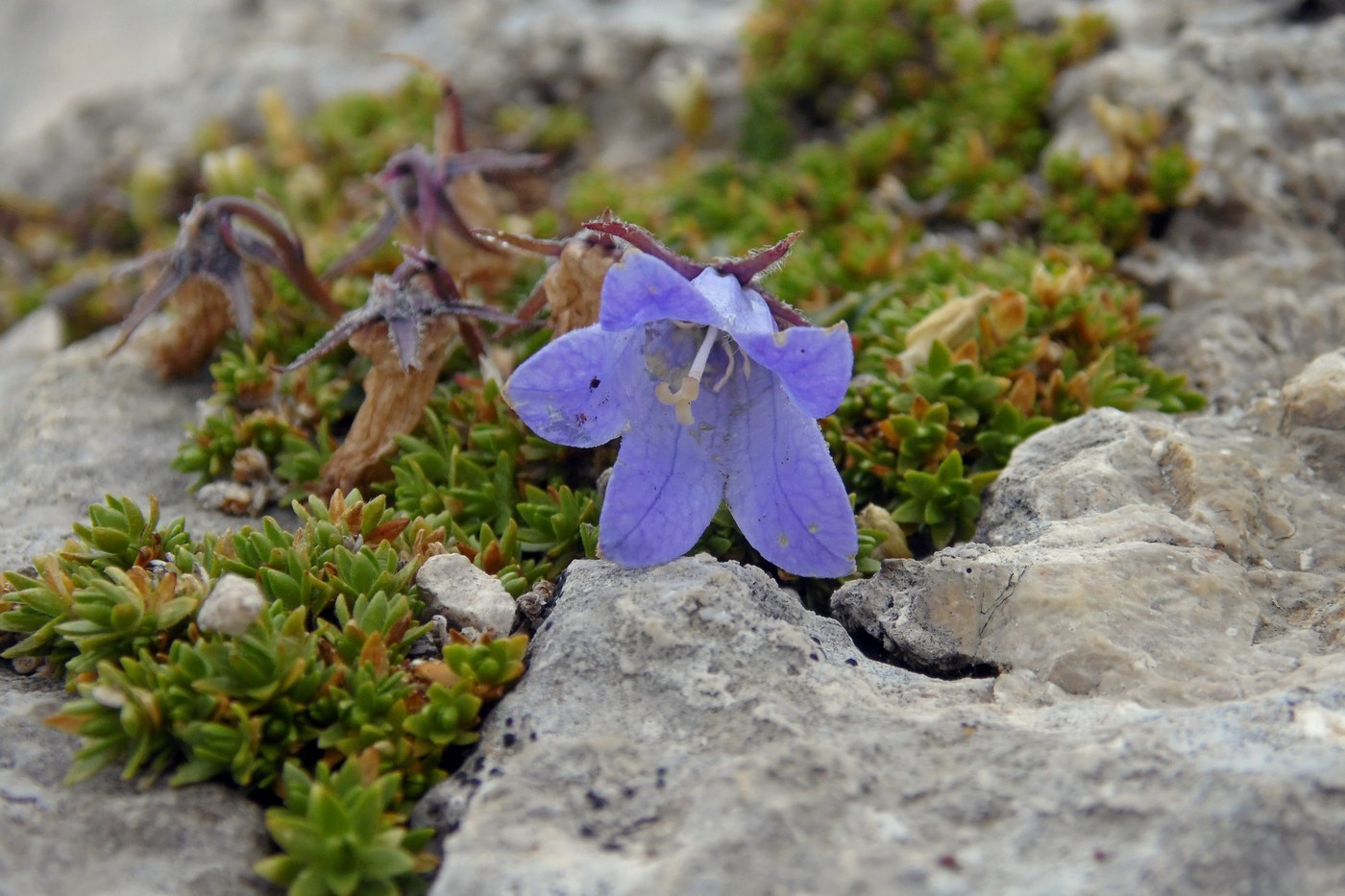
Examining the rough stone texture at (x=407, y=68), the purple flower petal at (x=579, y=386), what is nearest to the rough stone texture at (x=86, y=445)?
the purple flower petal at (x=579, y=386)

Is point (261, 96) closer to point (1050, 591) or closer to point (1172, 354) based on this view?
point (1172, 354)

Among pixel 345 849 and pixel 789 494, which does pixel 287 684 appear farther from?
pixel 789 494

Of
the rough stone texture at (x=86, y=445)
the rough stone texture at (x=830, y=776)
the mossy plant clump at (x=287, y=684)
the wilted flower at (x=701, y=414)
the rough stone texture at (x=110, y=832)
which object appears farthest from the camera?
the rough stone texture at (x=86, y=445)

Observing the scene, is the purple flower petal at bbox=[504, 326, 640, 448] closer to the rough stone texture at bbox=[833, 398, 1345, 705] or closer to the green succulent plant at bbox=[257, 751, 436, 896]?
the rough stone texture at bbox=[833, 398, 1345, 705]

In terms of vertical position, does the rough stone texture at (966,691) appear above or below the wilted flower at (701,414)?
below

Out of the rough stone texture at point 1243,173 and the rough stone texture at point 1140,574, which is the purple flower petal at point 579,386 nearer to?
the rough stone texture at point 1140,574

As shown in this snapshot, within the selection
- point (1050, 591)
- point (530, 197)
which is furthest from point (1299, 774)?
point (530, 197)
